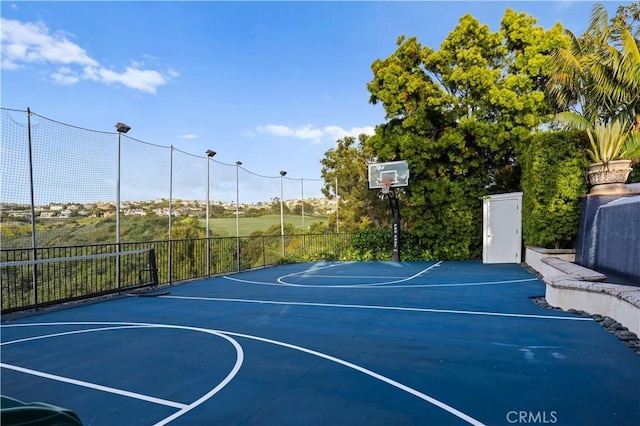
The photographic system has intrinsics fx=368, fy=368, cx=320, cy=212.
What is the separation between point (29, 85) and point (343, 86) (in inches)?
405

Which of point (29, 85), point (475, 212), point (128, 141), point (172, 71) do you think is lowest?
point (475, 212)

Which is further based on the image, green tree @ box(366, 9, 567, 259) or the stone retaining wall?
green tree @ box(366, 9, 567, 259)

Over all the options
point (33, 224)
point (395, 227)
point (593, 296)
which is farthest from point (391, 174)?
point (33, 224)

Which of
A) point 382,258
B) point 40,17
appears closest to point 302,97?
point 382,258

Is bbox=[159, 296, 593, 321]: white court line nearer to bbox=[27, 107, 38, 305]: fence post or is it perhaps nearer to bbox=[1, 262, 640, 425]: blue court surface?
bbox=[1, 262, 640, 425]: blue court surface

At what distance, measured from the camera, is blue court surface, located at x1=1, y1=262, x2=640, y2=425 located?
7.93 ft

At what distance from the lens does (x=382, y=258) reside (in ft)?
47.5

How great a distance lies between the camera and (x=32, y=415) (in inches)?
43.6

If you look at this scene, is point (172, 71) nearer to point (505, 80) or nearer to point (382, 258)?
point (382, 258)

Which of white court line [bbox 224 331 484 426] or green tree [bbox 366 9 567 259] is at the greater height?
green tree [bbox 366 9 567 259]

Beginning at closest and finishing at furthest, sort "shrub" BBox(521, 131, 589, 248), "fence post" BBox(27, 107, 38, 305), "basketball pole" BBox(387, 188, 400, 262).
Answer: "fence post" BBox(27, 107, 38, 305), "shrub" BBox(521, 131, 589, 248), "basketball pole" BBox(387, 188, 400, 262)

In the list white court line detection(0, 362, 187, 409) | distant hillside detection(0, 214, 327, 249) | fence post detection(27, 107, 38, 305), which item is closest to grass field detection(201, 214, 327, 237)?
distant hillside detection(0, 214, 327, 249)

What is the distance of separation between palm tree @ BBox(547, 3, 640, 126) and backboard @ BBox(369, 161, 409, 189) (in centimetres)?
511

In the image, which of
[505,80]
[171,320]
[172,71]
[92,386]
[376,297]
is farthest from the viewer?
[505,80]
